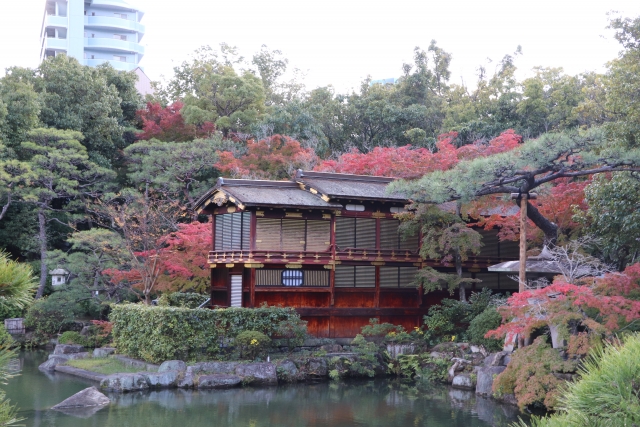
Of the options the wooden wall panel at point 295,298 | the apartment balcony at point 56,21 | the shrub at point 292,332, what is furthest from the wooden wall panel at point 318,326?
the apartment balcony at point 56,21

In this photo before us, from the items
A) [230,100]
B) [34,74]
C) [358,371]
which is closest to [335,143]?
[230,100]

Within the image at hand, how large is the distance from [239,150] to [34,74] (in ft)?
35.7

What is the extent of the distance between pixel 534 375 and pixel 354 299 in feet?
29.0

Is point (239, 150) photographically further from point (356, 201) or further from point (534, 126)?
point (534, 126)

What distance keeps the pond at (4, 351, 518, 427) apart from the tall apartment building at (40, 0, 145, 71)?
48.6 meters

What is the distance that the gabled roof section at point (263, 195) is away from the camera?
68.7 ft

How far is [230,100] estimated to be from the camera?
36250 mm

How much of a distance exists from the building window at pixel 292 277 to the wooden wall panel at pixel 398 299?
2.93 meters

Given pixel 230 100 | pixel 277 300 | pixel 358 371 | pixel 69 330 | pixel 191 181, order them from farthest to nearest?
pixel 230 100 < pixel 191 181 < pixel 69 330 < pixel 277 300 < pixel 358 371

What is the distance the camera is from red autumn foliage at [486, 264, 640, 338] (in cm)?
1343

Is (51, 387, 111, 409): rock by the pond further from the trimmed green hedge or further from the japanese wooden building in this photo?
the japanese wooden building

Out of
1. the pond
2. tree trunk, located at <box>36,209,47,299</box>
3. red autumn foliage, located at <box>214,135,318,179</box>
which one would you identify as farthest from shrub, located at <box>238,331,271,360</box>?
tree trunk, located at <box>36,209,47,299</box>

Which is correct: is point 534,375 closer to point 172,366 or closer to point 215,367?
point 215,367

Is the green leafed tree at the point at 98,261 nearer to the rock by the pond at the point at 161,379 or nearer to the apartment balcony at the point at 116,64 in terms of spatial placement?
the rock by the pond at the point at 161,379
